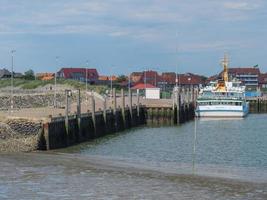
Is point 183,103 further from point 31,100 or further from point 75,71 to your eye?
point 75,71

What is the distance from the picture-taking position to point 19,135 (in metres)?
29.4

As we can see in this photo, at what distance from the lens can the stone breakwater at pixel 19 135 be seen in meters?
28.4

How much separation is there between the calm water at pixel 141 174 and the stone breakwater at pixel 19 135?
106 cm

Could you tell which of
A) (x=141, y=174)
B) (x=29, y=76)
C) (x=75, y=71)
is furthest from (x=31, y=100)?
(x=75, y=71)

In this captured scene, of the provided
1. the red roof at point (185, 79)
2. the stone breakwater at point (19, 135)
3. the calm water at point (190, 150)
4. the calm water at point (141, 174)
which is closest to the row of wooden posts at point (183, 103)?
the calm water at point (190, 150)

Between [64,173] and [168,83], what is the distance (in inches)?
6539

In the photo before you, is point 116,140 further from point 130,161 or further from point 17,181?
point 17,181

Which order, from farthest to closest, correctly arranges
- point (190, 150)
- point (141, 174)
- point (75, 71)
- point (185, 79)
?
point (185, 79) → point (75, 71) → point (190, 150) → point (141, 174)

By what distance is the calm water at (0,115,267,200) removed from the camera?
59.6 ft

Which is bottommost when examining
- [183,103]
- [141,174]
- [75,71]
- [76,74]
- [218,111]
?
[141,174]

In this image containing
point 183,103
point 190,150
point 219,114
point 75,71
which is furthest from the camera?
point 75,71

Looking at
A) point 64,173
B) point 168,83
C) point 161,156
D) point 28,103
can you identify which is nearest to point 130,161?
point 161,156

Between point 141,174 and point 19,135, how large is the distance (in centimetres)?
945

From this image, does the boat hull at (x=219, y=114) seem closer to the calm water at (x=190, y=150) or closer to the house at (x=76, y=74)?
the calm water at (x=190, y=150)
